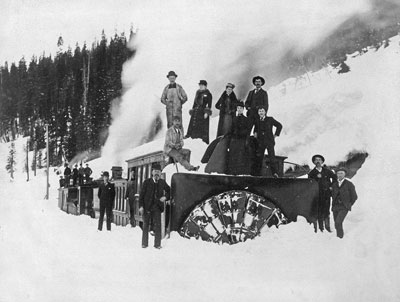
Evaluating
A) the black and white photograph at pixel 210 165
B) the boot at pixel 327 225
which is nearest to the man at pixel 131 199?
the black and white photograph at pixel 210 165

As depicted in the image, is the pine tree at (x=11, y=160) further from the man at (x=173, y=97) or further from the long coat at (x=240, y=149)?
the long coat at (x=240, y=149)

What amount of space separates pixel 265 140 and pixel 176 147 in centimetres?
88

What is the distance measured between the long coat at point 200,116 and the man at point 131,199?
773 millimetres

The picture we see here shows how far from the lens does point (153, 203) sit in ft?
16.1

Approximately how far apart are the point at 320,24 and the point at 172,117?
5.82 ft

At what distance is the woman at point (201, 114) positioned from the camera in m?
Answer: 5.36

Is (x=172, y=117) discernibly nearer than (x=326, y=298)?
No

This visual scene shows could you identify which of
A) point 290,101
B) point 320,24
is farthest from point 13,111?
point 320,24

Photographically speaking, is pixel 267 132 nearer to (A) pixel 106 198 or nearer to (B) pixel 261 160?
(B) pixel 261 160

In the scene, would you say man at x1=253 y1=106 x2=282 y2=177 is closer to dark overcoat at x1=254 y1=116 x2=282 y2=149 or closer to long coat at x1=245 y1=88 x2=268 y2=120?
dark overcoat at x1=254 y1=116 x2=282 y2=149

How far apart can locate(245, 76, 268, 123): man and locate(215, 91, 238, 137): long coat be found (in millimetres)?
149

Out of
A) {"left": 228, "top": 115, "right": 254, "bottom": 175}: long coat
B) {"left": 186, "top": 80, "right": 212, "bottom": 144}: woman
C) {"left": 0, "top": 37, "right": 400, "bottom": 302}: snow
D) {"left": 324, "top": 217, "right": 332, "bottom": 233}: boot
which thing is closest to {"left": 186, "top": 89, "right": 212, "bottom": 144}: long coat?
{"left": 186, "top": 80, "right": 212, "bottom": 144}: woman

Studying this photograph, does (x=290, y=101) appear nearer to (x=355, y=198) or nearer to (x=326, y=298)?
(x=355, y=198)

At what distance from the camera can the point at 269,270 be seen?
15.8 feet
